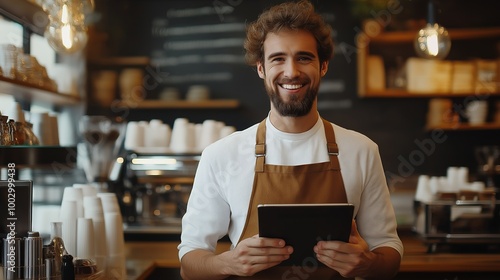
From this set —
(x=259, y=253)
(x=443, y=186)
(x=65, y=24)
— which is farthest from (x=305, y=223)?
(x=443, y=186)

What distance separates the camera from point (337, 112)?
5.43m

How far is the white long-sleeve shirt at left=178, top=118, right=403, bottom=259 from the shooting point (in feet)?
7.41

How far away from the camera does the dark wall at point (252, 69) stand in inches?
211

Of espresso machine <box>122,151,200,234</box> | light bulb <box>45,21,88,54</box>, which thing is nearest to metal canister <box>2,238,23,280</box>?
light bulb <box>45,21,88,54</box>

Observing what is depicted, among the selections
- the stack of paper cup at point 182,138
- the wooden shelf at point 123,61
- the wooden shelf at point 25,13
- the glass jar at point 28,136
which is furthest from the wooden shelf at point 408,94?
the glass jar at point 28,136

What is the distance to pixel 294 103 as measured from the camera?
2.19 metres

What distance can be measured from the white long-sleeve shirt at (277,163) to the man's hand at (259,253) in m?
0.20

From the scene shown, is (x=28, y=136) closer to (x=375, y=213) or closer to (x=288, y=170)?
(x=288, y=170)

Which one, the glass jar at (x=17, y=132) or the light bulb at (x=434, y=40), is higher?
the light bulb at (x=434, y=40)

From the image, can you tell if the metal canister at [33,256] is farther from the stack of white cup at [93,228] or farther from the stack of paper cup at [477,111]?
the stack of paper cup at [477,111]

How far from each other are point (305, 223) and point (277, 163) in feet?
1.14

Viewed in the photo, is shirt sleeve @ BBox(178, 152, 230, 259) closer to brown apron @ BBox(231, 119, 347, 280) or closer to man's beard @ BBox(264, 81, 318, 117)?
brown apron @ BBox(231, 119, 347, 280)

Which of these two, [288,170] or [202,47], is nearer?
[288,170]

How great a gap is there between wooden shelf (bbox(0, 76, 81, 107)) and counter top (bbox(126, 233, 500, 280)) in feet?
3.27
